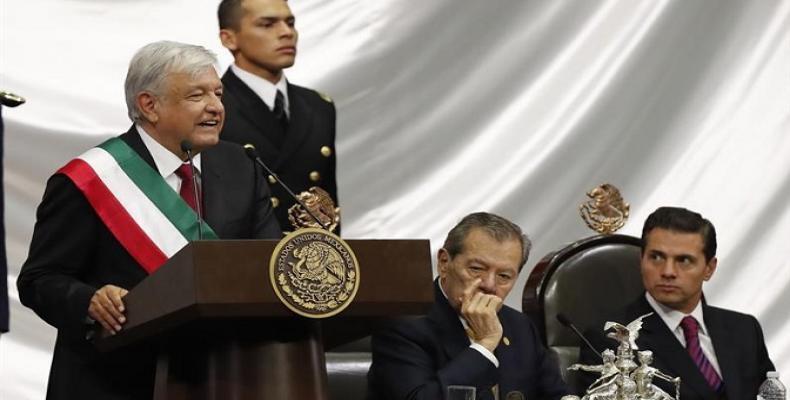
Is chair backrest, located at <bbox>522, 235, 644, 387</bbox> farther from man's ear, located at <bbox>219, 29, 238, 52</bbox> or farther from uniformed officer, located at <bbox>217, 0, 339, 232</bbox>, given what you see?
man's ear, located at <bbox>219, 29, 238, 52</bbox>

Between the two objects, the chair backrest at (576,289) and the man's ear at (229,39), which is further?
the man's ear at (229,39)

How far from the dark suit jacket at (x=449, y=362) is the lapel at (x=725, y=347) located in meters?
0.50

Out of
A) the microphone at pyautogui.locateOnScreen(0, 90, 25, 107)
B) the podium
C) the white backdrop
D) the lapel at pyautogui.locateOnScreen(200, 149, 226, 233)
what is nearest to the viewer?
the microphone at pyautogui.locateOnScreen(0, 90, 25, 107)

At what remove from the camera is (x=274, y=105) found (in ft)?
12.7

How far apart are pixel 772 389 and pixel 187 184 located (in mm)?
1360

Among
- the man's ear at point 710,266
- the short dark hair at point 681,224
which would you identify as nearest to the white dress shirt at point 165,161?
the short dark hair at point 681,224

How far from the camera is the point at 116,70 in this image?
4.50 m

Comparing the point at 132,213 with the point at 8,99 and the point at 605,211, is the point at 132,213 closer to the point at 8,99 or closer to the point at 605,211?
the point at 8,99

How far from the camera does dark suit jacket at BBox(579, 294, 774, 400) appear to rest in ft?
11.6

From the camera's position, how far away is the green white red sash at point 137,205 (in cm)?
254

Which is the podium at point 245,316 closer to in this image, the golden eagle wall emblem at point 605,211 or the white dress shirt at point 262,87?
the white dress shirt at point 262,87

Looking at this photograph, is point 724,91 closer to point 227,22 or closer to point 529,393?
point 227,22

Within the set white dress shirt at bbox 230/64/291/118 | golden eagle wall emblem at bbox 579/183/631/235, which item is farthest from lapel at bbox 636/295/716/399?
white dress shirt at bbox 230/64/291/118

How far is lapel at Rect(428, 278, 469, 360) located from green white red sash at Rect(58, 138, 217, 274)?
0.75 m
